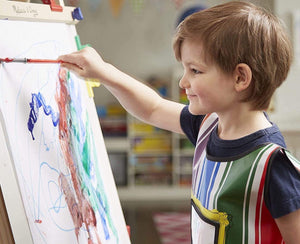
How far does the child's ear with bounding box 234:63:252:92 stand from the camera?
0.92 meters

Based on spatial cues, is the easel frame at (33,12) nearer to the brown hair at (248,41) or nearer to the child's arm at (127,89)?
the child's arm at (127,89)

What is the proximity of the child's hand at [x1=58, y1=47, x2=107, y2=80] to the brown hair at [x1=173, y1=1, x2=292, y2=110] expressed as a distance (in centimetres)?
21

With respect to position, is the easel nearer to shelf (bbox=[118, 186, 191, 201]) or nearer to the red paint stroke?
the red paint stroke

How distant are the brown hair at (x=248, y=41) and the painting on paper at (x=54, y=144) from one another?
299 millimetres

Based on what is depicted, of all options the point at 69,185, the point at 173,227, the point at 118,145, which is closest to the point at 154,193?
the point at 118,145

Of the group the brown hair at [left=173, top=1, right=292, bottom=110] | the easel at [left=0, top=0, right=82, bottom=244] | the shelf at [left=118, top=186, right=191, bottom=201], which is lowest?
the shelf at [left=118, top=186, right=191, bottom=201]

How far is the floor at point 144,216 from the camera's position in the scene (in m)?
3.71

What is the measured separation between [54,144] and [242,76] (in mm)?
391

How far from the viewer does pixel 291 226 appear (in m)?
0.87

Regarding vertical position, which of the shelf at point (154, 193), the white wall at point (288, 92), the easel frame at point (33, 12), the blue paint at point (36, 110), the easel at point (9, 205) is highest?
the easel frame at point (33, 12)

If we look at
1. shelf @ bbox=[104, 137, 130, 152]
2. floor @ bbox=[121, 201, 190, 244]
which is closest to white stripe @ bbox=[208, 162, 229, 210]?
floor @ bbox=[121, 201, 190, 244]

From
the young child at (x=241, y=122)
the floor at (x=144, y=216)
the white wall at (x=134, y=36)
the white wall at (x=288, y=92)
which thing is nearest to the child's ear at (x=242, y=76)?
the young child at (x=241, y=122)

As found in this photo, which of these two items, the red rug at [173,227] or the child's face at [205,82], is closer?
the child's face at [205,82]

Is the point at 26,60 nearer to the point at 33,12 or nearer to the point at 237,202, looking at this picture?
the point at 33,12
